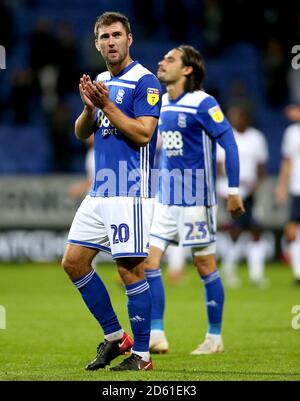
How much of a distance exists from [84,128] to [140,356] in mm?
1543

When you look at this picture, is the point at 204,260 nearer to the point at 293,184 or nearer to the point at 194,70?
the point at 194,70

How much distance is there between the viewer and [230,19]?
71.7ft

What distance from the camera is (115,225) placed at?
6883mm

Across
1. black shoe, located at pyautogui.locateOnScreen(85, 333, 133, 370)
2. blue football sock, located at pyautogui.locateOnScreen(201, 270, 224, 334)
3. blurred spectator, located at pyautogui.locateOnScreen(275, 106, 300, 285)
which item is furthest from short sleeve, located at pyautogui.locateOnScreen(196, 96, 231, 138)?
blurred spectator, located at pyautogui.locateOnScreen(275, 106, 300, 285)

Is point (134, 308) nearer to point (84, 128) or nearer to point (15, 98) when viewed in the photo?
point (84, 128)

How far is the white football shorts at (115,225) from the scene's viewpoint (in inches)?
269

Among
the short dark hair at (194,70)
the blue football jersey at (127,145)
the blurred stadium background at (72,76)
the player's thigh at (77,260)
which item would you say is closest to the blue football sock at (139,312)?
the player's thigh at (77,260)

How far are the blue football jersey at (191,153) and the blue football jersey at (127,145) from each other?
1608 millimetres

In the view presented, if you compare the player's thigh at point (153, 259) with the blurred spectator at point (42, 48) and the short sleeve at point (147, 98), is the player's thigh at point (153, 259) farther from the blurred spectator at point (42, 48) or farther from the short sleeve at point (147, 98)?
the blurred spectator at point (42, 48)

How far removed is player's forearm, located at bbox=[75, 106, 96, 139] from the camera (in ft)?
22.5

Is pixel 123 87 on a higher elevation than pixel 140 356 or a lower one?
higher

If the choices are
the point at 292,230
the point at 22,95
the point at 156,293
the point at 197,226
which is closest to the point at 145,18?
the point at 22,95

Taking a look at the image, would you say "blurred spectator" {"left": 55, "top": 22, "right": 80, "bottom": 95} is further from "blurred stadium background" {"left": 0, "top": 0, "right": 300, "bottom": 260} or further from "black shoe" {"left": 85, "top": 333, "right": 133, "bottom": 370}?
"black shoe" {"left": 85, "top": 333, "right": 133, "bottom": 370}

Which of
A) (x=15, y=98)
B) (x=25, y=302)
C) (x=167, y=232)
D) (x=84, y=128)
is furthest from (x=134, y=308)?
(x=15, y=98)
